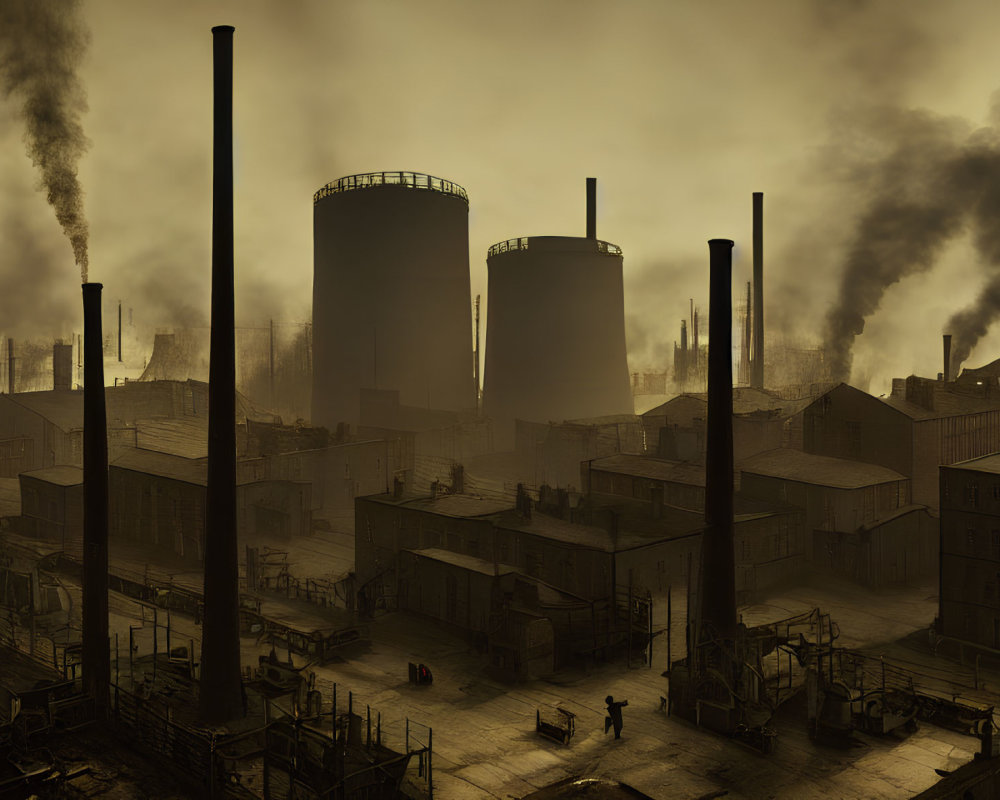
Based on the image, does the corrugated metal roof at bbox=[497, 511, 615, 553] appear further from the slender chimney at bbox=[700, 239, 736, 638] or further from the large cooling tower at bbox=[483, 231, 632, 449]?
the large cooling tower at bbox=[483, 231, 632, 449]

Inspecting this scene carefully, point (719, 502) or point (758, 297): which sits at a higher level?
point (758, 297)

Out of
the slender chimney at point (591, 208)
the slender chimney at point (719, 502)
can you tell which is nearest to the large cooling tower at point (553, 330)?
the slender chimney at point (591, 208)

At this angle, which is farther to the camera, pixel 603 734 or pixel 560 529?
pixel 560 529

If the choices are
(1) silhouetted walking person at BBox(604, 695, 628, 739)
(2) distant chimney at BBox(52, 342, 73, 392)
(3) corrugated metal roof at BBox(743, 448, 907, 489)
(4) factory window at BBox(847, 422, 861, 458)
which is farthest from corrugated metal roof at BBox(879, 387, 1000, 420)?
(2) distant chimney at BBox(52, 342, 73, 392)

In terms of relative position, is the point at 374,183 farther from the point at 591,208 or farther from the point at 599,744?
the point at 599,744

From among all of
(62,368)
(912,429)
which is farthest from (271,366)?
(912,429)

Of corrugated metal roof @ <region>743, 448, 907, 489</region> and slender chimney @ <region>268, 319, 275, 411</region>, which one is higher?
slender chimney @ <region>268, 319, 275, 411</region>

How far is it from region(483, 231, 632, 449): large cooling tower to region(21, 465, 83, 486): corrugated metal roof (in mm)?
19168

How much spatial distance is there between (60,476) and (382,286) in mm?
15402

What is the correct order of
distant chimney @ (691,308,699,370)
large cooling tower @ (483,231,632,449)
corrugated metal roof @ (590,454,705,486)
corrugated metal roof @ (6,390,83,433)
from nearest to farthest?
1. corrugated metal roof @ (590,454,705,486)
2. corrugated metal roof @ (6,390,83,433)
3. large cooling tower @ (483,231,632,449)
4. distant chimney @ (691,308,699,370)

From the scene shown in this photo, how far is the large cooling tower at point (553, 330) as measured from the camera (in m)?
41.8

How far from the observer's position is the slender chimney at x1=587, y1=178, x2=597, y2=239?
4438cm

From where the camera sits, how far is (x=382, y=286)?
38688 millimetres

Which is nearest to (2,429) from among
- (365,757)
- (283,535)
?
(283,535)
